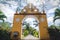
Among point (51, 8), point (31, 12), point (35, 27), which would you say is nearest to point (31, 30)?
point (35, 27)

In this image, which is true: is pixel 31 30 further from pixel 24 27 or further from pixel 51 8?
pixel 51 8

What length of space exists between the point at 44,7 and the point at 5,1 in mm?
2228

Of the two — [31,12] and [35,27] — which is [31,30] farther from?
[31,12]

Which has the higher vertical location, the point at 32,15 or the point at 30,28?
the point at 32,15

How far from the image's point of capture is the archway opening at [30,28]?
8875 mm

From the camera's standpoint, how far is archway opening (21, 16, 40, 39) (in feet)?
29.1

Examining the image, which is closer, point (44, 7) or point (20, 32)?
point (20, 32)

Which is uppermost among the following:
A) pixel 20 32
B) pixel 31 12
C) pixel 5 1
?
pixel 5 1

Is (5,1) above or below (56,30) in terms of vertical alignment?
above

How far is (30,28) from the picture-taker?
9055 mm

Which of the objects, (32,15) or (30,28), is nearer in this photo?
(30,28)

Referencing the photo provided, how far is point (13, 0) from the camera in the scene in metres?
9.63

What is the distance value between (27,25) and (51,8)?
167 cm

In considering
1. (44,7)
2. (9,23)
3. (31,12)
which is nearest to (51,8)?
(44,7)
